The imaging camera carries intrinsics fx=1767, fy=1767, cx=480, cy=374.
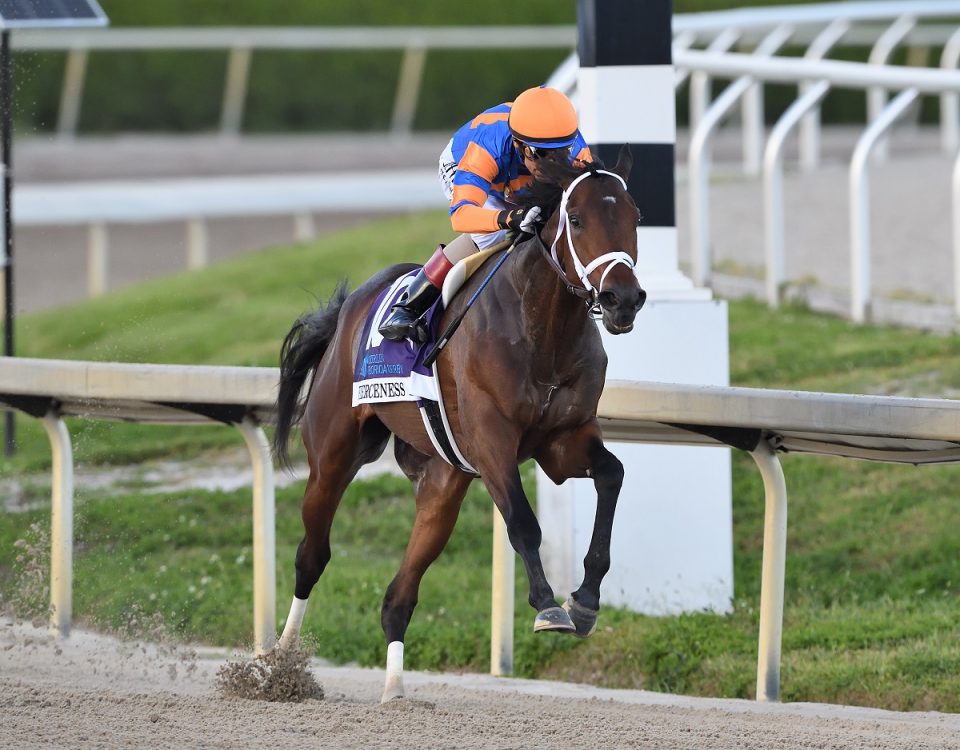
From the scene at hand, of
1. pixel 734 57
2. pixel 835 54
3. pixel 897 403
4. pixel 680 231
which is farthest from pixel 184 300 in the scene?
pixel 835 54

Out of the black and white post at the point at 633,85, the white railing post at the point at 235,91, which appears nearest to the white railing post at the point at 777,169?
the black and white post at the point at 633,85

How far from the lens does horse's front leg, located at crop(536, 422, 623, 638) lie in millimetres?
4525

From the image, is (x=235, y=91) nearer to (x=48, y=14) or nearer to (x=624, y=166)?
(x=48, y=14)

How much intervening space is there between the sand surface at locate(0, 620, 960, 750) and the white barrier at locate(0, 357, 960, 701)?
325 mm

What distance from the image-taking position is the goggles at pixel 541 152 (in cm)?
475

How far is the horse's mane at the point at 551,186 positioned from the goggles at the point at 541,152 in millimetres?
78

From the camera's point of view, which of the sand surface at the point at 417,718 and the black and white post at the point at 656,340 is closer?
the sand surface at the point at 417,718

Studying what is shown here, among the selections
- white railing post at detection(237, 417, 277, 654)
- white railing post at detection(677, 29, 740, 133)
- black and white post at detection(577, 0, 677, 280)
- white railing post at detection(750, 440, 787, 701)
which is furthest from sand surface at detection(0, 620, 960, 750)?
white railing post at detection(677, 29, 740, 133)

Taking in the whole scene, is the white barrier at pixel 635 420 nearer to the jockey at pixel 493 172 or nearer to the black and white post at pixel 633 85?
the jockey at pixel 493 172

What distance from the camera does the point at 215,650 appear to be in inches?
247

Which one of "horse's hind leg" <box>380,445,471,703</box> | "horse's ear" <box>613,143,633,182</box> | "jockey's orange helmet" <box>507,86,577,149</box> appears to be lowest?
"horse's hind leg" <box>380,445,471,703</box>

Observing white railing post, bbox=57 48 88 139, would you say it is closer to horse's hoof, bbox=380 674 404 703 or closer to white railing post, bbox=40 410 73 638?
white railing post, bbox=40 410 73 638

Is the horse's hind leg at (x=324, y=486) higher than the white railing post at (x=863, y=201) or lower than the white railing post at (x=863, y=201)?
lower

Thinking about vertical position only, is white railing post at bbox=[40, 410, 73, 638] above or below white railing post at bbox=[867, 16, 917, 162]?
below
